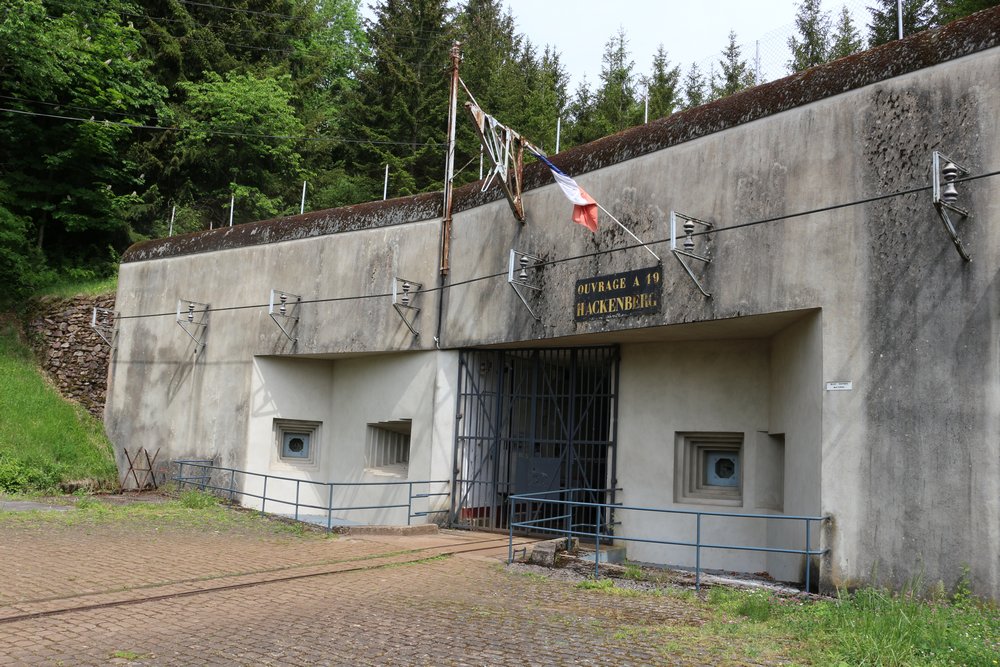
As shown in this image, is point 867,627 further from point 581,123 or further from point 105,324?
point 581,123

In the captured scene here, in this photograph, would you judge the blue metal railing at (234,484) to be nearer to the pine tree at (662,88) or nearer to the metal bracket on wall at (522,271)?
the metal bracket on wall at (522,271)

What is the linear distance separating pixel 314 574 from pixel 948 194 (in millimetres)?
7071

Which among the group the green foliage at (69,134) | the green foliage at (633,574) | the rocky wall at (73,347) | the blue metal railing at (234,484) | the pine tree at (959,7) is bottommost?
the green foliage at (633,574)

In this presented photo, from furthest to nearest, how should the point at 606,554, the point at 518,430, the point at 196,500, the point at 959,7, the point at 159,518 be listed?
the point at 959,7, the point at 196,500, the point at 518,430, the point at 159,518, the point at 606,554

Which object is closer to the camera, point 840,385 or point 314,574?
point 840,385

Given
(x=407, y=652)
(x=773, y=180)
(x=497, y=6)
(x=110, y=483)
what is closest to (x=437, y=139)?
(x=497, y=6)

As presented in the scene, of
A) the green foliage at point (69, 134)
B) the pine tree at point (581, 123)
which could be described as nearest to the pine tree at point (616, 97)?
the pine tree at point (581, 123)

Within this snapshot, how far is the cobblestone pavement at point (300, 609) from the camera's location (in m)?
5.71

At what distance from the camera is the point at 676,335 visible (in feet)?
35.8

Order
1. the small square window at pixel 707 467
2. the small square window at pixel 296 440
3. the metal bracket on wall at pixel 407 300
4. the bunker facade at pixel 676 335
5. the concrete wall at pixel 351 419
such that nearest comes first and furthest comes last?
the bunker facade at pixel 676 335, the small square window at pixel 707 467, the concrete wall at pixel 351 419, the metal bracket on wall at pixel 407 300, the small square window at pixel 296 440

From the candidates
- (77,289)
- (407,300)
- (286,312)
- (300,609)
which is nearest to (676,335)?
(407,300)

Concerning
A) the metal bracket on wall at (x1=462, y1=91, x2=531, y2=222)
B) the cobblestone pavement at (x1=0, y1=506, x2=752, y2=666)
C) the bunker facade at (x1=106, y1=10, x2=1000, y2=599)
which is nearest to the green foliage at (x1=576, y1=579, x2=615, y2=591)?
the cobblestone pavement at (x1=0, y1=506, x2=752, y2=666)

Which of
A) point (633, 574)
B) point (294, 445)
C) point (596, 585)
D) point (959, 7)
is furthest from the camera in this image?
point (959, 7)

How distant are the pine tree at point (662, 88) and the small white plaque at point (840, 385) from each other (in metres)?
22.0
